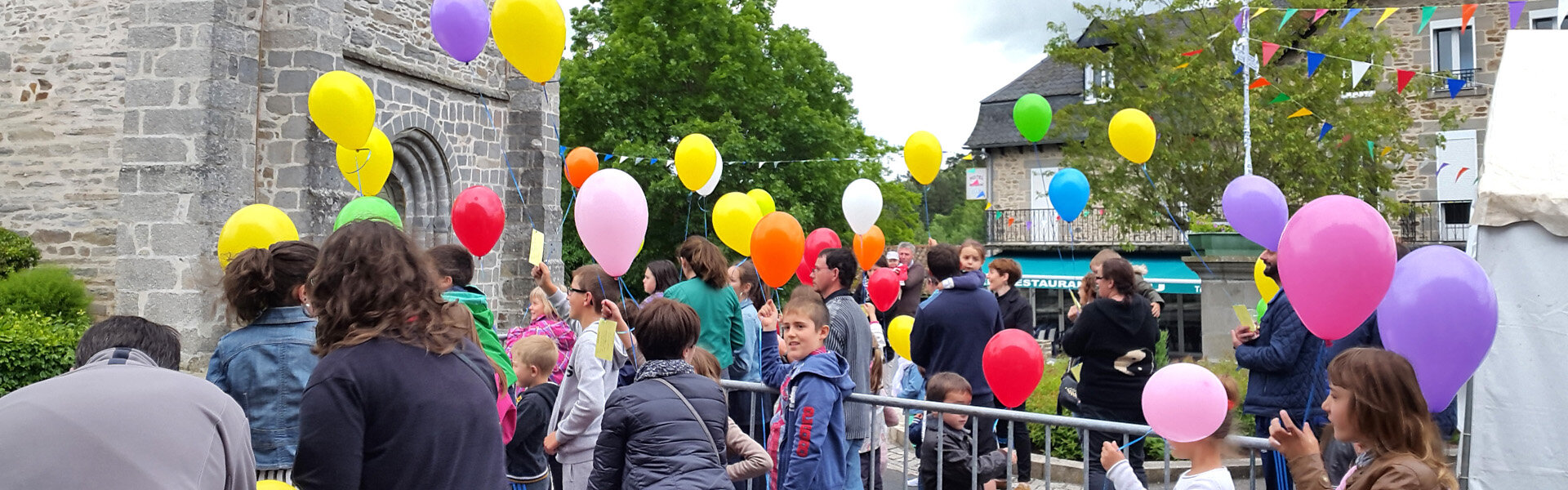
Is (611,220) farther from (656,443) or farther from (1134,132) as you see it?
(1134,132)

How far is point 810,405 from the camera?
4.07 metres

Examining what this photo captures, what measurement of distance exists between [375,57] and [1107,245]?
1628cm

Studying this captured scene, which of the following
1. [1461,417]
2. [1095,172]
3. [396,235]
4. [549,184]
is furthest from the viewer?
[1095,172]

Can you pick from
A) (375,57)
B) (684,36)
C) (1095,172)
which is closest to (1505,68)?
(375,57)

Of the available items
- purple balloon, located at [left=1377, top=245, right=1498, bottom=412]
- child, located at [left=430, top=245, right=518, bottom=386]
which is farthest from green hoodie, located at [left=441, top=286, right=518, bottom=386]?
purple balloon, located at [left=1377, top=245, right=1498, bottom=412]

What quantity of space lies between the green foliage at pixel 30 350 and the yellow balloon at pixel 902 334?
630 cm

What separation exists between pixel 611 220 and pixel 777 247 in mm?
1121

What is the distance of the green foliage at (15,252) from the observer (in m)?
10.4

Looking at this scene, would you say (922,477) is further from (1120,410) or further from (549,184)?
(549,184)

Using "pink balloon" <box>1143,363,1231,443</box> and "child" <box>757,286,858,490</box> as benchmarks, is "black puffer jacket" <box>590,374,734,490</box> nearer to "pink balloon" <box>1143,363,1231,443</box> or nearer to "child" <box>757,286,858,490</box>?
"child" <box>757,286,858,490</box>

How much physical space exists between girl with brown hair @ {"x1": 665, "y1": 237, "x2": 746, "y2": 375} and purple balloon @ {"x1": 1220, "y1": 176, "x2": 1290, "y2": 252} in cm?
256

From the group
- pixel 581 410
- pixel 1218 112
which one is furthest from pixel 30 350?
pixel 1218 112

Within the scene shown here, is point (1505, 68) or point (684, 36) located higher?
point (684, 36)

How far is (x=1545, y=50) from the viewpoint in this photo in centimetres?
430
